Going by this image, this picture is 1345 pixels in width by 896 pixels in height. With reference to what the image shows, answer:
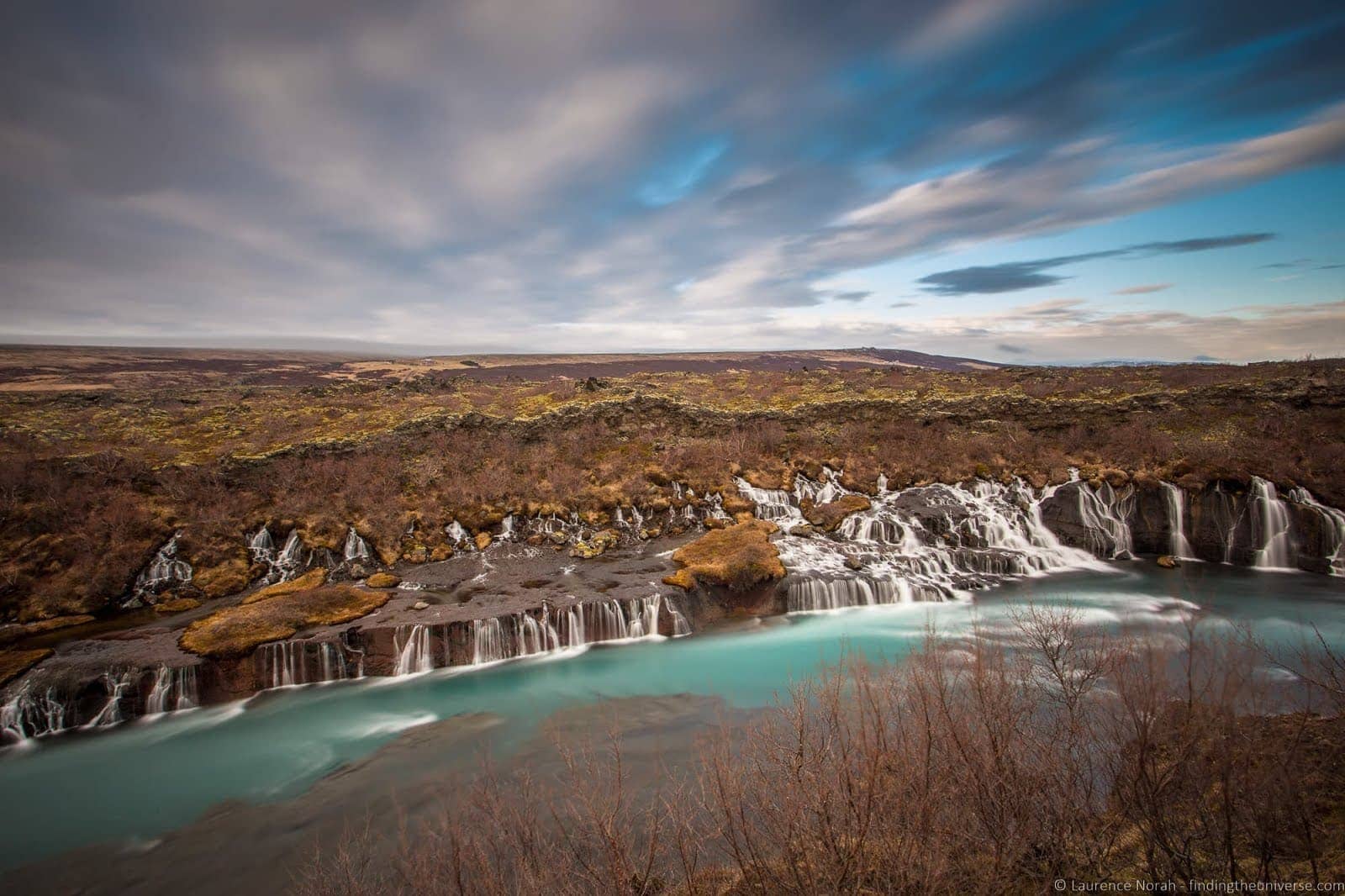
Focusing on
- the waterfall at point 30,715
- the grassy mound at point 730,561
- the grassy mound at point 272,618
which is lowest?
the waterfall at point 30,715

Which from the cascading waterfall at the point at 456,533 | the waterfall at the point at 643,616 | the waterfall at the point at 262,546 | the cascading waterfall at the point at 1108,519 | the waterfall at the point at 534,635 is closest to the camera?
the waterfall at the point at 534,635

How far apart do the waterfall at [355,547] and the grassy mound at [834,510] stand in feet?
70.7

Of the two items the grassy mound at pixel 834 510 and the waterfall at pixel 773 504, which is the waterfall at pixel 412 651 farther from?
the grassy mound at pixel 834 510

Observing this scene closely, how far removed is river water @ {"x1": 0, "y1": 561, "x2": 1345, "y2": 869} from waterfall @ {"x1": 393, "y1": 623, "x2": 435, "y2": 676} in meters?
0.42

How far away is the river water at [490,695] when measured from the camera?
40.0ft

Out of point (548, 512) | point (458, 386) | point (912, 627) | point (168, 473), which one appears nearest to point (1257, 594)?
point (912, 627)

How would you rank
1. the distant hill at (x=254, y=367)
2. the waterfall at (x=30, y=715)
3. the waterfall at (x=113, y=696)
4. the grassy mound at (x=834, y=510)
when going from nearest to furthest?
the waterfall at (x=30, y=715) → the waterfall at (x=113, y=696) → the grassy mound at (x=834, y=510) → the distant hill at (x=254, y=367)

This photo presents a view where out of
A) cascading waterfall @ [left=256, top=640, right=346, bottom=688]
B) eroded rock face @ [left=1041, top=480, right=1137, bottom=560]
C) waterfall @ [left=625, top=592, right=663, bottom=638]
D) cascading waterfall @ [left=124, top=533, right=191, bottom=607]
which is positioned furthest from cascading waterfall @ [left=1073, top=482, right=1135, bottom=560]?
cascading waterfall @ [left=124, top=533, right=191, bottom=607]

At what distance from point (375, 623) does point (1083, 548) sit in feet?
99.4

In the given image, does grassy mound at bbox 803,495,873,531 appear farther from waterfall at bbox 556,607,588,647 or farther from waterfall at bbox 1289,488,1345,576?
waterfall at bbox 1289,488,1345,576

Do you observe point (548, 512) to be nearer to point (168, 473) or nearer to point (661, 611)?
point (661, 611)

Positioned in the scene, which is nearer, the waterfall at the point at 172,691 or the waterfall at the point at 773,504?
the waterfall at the point at 172,691

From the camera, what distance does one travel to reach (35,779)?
12812 mm

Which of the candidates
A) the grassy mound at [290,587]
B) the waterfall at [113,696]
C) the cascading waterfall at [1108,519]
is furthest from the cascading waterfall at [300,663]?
the cascading waterfall at [1108,519]
